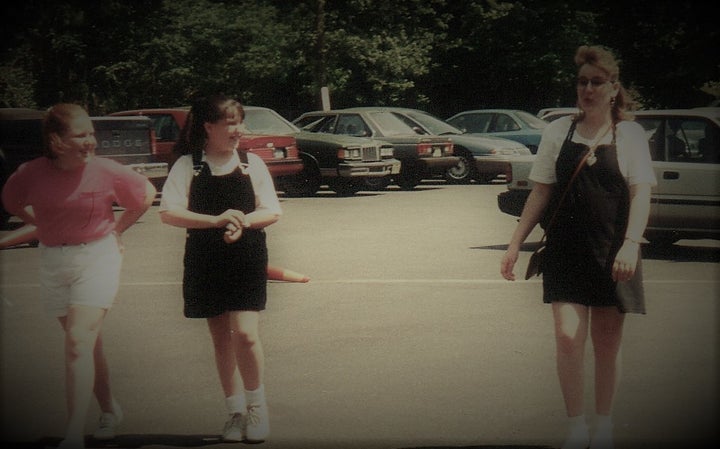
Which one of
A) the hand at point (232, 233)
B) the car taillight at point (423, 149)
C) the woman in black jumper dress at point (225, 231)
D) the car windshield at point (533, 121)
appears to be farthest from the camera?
the car windshield at point (533, 121)

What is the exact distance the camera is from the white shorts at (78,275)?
5043mm

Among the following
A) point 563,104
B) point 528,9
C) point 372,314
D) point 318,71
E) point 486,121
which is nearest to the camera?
point 372,314

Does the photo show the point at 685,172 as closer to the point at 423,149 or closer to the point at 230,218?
the point at 230,218

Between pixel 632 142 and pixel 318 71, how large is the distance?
33.2m

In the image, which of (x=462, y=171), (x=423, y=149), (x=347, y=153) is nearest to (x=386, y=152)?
(x=347, y=153)

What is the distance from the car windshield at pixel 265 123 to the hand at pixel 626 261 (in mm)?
18360

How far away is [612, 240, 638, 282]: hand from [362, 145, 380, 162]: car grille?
63.5 ft

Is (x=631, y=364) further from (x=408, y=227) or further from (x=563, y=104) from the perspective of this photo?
(x=563, y=104)

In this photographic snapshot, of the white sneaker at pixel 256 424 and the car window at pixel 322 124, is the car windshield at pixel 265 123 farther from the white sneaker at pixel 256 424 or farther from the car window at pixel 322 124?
the white sneaker at pixel 256 424

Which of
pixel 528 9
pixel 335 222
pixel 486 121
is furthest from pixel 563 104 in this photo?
pixel 335 222

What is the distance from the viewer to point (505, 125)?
96.1 feet

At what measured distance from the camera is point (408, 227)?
55.4 ft

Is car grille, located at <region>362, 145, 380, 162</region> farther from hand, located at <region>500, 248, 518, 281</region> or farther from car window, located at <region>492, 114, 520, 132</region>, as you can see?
hand, located at <region>500, 248, 518, 281</region>

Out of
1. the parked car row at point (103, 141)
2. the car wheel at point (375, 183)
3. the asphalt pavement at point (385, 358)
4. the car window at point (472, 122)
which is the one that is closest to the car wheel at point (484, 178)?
the car window at point (472, 122)
